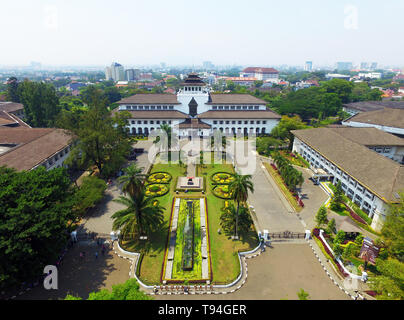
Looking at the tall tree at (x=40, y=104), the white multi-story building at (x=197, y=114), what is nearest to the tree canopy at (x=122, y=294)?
the white multi-story building at (x=197, y=114)

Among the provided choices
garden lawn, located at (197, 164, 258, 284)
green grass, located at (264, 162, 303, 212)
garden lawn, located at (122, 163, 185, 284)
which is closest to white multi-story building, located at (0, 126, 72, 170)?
garden lawn, located at (122, 163, 185, 284)

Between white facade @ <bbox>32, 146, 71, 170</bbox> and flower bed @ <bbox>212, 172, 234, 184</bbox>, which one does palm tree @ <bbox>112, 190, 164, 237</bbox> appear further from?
white facade @ <bbox>32, 146, 71, 170</bbox>

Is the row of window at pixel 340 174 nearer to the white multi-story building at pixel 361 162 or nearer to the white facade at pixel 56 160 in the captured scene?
the white multi-story building at pixel 361 162

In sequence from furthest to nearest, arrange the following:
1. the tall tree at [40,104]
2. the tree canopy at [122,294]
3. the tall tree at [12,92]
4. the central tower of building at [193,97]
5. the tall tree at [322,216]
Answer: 1. the tall tree at [12,92]
2. the central tower of building at [193,97]
3. the tall tree at [40,104]
4. the tall tree at [322,216]
5. the tree canopy at [122,294]

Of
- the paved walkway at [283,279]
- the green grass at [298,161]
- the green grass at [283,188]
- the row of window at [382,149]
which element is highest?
the row of window at [382,149]

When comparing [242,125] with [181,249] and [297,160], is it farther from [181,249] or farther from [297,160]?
[181,249]

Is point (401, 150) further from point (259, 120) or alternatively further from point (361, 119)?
point (259, 120)
